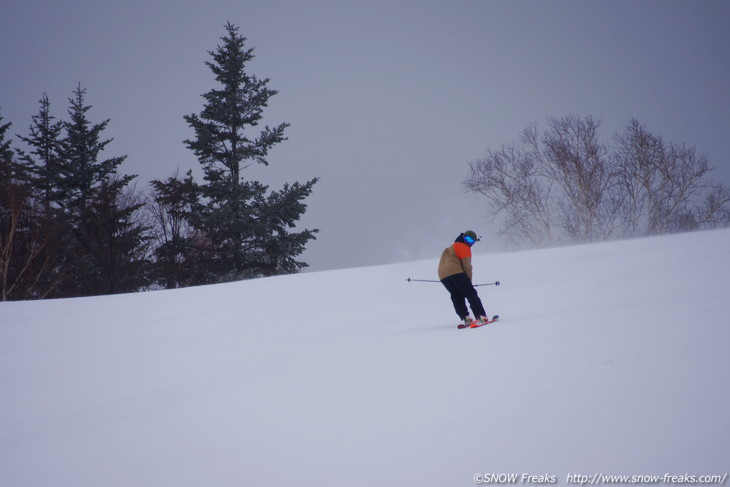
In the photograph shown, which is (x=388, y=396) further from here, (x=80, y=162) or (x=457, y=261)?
(x=80, y=162)

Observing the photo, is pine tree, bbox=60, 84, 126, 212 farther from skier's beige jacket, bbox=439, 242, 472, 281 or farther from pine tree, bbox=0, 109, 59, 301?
skier's beige jacket, bbox=439, 242, 472, 281

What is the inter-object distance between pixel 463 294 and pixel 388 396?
3.72 metres

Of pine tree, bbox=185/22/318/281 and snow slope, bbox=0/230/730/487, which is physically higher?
pine tree, bbox=185/22/318/281

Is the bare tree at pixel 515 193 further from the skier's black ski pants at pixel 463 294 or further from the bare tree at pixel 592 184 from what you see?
the skier's black ski pants at pixel 463 294

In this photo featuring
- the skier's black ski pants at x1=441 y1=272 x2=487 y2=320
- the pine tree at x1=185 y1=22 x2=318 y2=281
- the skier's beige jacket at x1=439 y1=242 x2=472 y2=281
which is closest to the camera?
the skier's black ski pants at x1=441 y1=272 x2=487 y2=320

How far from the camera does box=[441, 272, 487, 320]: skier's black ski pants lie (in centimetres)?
779

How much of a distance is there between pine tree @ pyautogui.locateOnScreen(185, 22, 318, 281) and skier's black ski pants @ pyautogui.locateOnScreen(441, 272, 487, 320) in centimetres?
1992

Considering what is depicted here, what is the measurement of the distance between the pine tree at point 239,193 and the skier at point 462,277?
65.2 ft

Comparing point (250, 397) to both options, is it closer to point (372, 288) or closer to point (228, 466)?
point (228, 466)

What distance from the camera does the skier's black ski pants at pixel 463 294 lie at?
779cm

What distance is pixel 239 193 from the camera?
27.1 m

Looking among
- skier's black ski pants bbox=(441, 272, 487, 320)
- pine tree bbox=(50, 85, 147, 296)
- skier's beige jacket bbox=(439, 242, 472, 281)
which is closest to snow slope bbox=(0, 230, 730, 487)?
skier's black ski pants bbox=(441, 272, 487, 320)

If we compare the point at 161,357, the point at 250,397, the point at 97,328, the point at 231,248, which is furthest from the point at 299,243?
the point at 250,397

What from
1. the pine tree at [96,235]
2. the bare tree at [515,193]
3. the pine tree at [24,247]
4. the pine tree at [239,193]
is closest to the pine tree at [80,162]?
the pine tree at [96,235]
